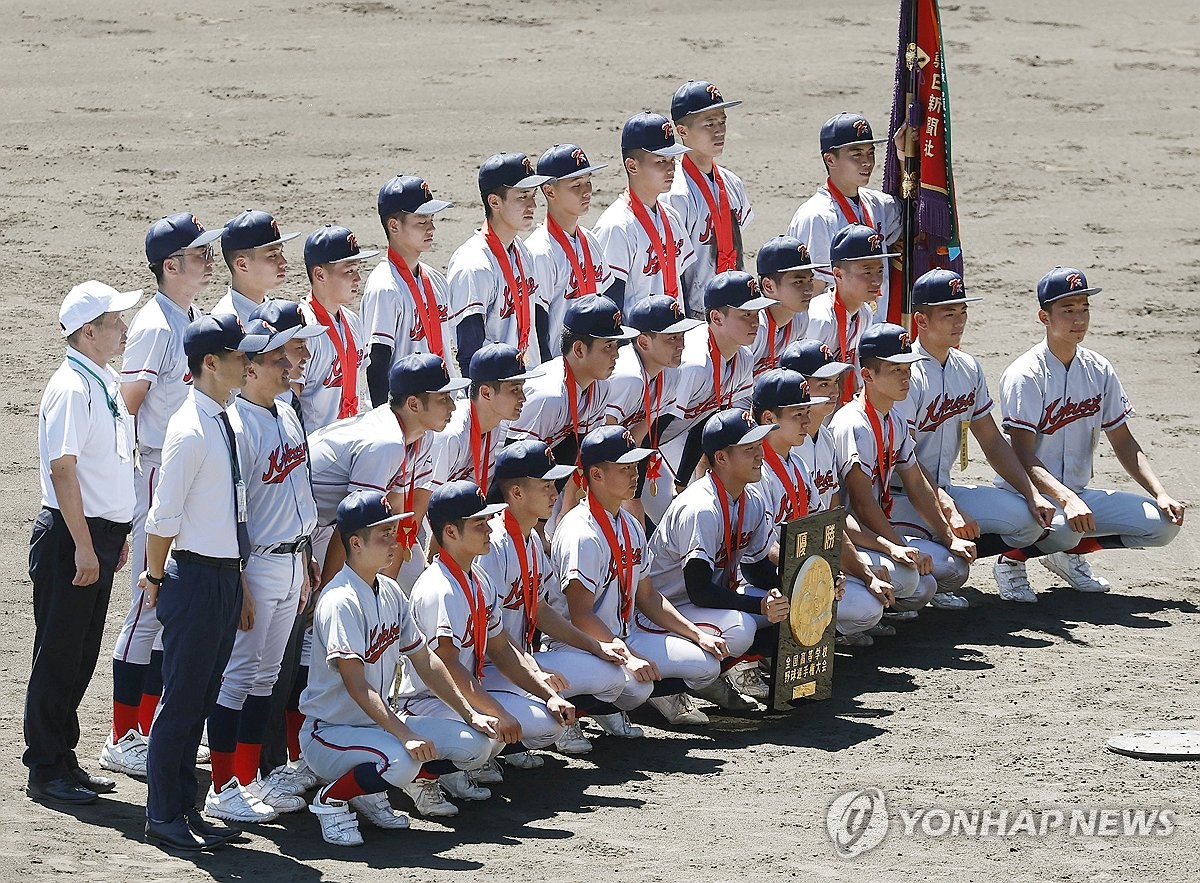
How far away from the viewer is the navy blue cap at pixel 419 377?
289 inches

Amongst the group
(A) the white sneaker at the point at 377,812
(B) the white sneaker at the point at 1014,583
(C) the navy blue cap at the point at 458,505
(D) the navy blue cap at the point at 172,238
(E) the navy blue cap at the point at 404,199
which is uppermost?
(E) the navy blue cap at the point at 404,199

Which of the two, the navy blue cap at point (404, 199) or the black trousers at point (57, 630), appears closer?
the black trousers at point (57, 630)

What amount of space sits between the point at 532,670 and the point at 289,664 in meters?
0.86

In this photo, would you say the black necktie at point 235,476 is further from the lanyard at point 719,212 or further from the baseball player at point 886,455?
the lanyard at point 719,212

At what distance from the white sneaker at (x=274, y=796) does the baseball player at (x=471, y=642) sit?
0.50m

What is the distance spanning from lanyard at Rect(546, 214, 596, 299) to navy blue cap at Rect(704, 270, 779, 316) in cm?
71

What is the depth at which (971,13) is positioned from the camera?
1827cm

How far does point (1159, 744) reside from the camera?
7.41 m

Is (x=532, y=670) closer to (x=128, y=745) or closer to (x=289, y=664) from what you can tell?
(x=289, y=664)

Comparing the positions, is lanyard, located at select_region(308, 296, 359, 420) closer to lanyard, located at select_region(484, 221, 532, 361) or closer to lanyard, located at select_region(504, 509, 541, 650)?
lanyard, located at select_region(484, 221, 532, 361)

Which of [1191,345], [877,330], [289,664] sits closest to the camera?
[289,664]

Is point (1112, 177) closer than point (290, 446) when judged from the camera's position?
No

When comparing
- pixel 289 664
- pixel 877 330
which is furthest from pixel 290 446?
pixel 877 330

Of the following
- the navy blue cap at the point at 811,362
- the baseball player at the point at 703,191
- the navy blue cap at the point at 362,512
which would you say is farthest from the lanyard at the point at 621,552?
the baseball player at the point at 703,191
